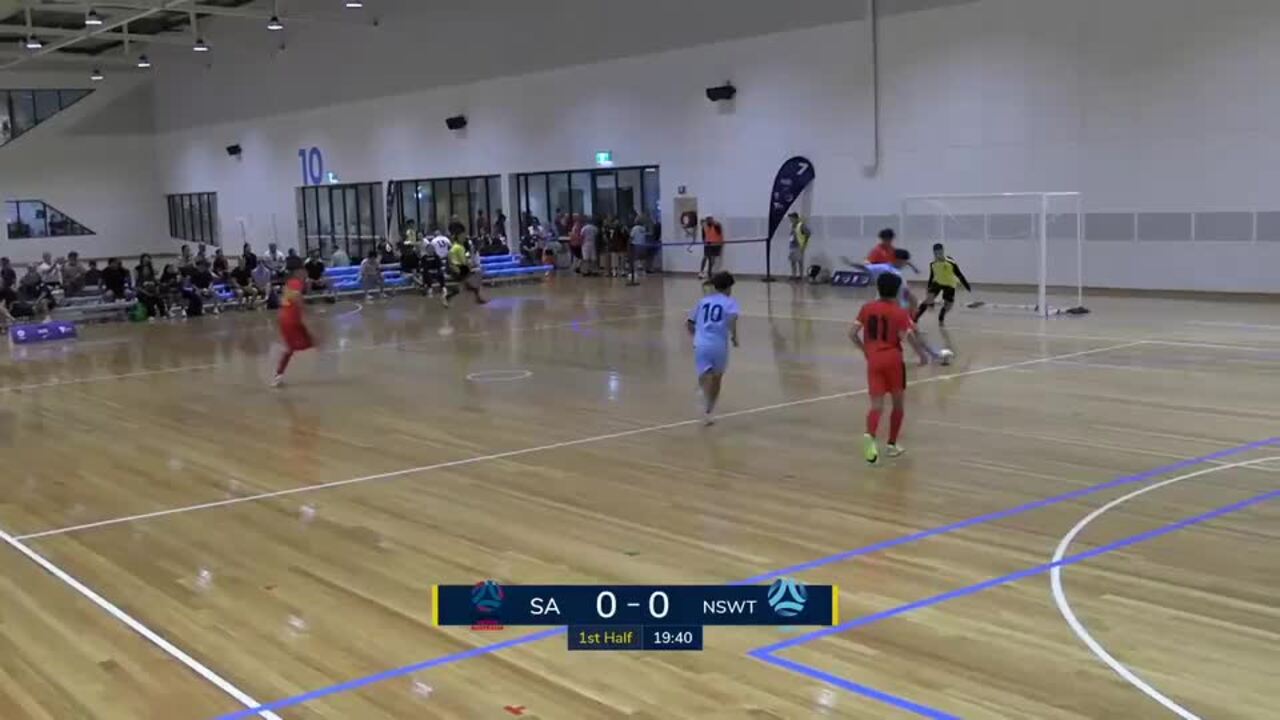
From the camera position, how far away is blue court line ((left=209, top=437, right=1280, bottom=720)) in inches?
214

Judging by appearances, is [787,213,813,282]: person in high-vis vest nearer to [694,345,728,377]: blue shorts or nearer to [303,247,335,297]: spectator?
[303,247,335,297]: spectator

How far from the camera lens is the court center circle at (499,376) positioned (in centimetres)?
1496

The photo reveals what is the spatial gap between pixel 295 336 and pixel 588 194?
20.2 meters

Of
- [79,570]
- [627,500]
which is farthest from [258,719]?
[627,500]

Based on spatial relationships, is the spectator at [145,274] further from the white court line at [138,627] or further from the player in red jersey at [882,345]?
the player in red jersey at [882,345]

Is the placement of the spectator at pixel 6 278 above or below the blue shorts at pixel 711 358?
above

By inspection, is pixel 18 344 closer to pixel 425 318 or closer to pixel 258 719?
pixel 425 318

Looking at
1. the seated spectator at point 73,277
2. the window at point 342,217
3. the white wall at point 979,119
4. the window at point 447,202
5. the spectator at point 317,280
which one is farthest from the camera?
the window at point 342,217

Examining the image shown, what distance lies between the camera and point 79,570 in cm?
766

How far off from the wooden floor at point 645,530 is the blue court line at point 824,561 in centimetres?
3

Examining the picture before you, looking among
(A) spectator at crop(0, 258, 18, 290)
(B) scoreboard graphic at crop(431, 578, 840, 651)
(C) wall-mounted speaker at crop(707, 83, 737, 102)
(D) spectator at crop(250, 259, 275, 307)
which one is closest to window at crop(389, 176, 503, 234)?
(C) wall-mounted speaker at crop(707, 83, 737, 102)

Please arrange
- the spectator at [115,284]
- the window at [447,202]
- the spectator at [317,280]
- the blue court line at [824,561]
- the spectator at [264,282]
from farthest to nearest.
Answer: the window at [447,202] → the spectator at [317,280] → the spectator at [264,282] → the spectator at [115,284] → the blue court line at [824,561]

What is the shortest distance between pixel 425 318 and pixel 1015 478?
50.7 feet

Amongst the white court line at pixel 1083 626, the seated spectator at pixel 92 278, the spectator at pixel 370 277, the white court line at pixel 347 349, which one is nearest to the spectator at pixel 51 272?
the seated spectator at pixel 92 278
